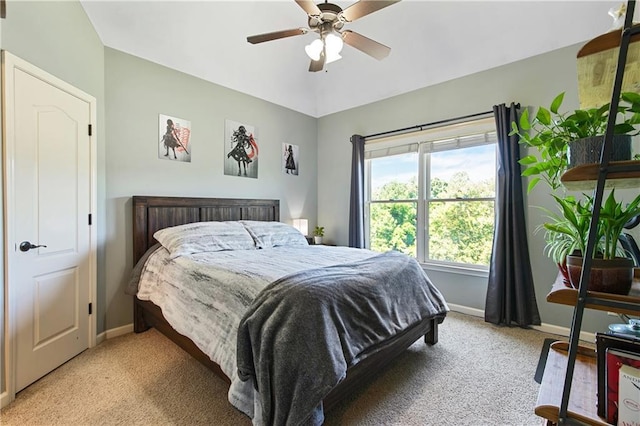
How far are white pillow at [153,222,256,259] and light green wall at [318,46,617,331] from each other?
196cm

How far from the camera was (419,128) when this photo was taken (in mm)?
3738

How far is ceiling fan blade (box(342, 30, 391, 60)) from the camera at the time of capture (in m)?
2.24

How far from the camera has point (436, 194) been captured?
12.3ft

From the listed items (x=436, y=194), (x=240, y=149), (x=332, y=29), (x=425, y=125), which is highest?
(x=332, y=29)

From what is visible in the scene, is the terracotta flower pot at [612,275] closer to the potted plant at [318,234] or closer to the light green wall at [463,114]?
the light green wall at [463,114]

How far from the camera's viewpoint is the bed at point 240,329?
1.77m

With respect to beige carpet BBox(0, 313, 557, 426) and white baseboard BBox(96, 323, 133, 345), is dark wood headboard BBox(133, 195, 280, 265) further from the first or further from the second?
beige carpet BBox(0, 313, 557, 426)

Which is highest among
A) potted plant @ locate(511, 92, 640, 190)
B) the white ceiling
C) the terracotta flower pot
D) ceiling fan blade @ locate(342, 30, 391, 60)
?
the white ceiling

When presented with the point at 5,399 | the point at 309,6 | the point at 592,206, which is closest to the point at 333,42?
the point at 309,6

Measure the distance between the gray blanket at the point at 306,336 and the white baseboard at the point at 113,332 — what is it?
2107 millimetres

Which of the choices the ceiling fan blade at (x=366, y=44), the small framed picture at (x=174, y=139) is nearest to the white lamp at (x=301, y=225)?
the small framed picture at (x=174, y=139)

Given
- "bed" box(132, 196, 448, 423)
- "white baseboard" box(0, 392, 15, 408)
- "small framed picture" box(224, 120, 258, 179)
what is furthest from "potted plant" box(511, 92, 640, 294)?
"small framed picture" box(224, 120, 258, 179)

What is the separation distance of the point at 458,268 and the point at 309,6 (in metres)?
3.17

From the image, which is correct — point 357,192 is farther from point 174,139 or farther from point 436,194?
point 174,139
